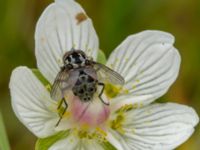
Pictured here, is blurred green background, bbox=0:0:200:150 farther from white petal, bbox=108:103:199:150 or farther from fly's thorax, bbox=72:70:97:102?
fly's thorax, bbox=72:70:97:102

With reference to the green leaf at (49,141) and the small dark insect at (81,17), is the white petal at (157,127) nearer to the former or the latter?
the green leaf at (49,141)

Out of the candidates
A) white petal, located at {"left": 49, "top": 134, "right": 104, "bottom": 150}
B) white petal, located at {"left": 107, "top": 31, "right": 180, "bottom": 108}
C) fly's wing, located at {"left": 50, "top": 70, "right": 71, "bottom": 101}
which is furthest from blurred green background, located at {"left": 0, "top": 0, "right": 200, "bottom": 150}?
fly's wing, located at {"left": 50, "top": 70, "right": 71, "bottom": 101}

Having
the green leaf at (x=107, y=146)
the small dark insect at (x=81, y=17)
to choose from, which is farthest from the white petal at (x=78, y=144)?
the small dark insect at (x=81, y=17)

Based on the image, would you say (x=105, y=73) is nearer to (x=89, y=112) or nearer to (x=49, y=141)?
(x=89, y=112)

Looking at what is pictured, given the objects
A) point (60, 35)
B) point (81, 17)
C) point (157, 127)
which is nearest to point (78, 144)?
point (157, 127)

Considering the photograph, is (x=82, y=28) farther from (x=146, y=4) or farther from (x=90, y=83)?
(x=146, y=4)
